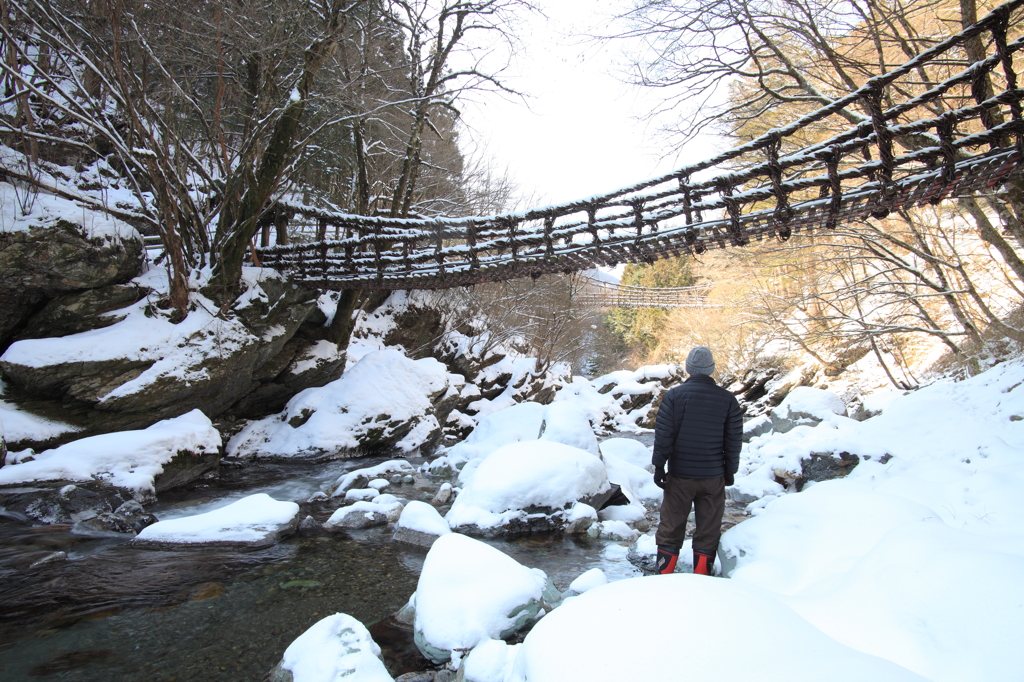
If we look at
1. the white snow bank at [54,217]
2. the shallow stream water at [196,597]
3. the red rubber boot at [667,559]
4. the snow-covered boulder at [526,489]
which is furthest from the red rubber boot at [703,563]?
the white snow bank at [54,217]

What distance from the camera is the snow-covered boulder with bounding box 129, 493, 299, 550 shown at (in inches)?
163

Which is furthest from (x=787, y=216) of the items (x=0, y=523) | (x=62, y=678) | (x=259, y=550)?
(x=0, y=523)

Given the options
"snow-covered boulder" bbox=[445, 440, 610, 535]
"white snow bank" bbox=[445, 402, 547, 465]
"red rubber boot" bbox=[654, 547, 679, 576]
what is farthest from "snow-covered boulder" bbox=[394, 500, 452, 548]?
"white snow bank" bbox=[445, 402, 547, 465]

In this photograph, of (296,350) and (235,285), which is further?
(296,350)

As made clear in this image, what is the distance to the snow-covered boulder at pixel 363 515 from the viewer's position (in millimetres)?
4951

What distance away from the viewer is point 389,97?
471 inches

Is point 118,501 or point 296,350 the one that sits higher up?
point 296,350

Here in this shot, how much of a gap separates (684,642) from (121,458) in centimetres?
617

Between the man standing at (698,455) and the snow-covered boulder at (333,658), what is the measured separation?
1.83m

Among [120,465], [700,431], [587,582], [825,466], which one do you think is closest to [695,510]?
[700,431]

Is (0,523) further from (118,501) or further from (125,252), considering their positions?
Answer: (125,252)

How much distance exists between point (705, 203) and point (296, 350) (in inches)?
295

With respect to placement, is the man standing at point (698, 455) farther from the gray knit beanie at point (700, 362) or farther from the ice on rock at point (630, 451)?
the ice on rock at point (630, 451)

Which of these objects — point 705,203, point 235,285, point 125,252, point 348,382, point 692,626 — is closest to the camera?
point 692,626
